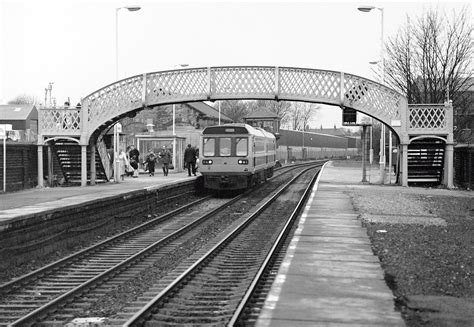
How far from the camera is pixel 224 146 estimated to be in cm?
2434

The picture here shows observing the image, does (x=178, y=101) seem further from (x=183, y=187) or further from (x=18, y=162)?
(x=18, y=162)

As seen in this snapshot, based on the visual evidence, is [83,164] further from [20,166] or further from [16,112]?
[16,112]

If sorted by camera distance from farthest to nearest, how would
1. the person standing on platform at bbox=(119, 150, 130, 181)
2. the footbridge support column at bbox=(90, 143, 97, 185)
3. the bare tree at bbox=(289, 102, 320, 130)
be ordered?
the bare tree at bbox=(289, 102, 320, 130) < the person standing on platform at bbox=(119, 150, 130, 181) < the footbridge support column at bbox=(90, 143, 97, 185)

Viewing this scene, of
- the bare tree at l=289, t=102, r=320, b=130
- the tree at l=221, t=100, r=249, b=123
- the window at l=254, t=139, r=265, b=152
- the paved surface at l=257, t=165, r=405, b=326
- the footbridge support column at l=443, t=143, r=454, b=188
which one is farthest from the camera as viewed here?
the bare tree at l=289, t=102, r=320, b=130

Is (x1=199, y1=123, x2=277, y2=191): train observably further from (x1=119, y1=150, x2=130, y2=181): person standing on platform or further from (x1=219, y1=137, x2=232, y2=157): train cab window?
(x1=119, y1=150, x2=130, y2=181): person standing on platform

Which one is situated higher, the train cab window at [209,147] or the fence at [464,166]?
the train cab window at [209,147]

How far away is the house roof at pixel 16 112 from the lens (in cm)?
7312

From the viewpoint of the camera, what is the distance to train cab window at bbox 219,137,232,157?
2420 centimetres

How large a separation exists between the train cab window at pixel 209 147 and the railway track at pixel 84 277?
9.27 meters

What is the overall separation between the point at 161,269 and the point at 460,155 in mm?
20935

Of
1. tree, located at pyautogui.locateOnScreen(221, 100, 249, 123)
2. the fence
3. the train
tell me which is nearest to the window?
the train

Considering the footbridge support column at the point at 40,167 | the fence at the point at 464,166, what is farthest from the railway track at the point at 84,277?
the fence at the point at 464,166

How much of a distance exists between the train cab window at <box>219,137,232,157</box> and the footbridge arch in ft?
5.52

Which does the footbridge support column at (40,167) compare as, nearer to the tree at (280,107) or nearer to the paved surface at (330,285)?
the paved surface at (330,285)
